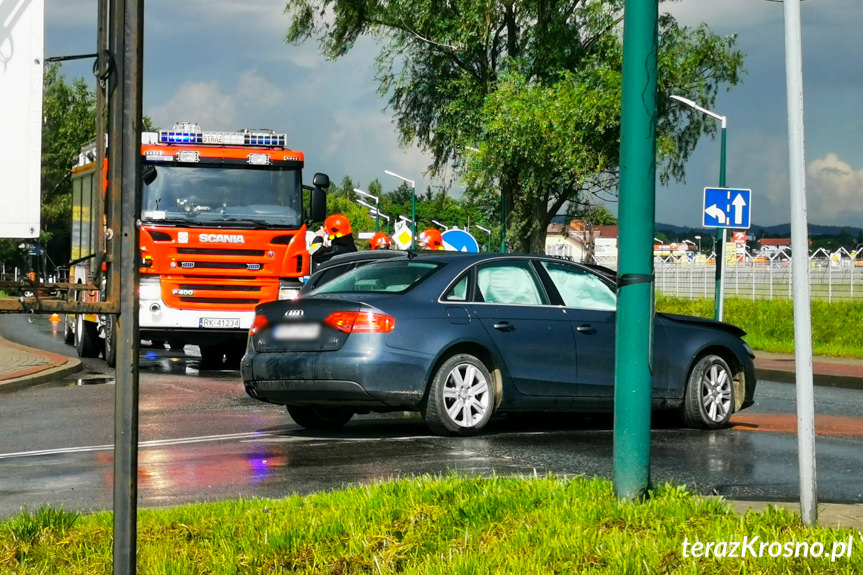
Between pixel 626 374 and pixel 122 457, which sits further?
pixel 626 374

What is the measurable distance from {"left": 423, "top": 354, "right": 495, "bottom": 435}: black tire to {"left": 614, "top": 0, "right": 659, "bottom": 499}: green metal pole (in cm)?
437

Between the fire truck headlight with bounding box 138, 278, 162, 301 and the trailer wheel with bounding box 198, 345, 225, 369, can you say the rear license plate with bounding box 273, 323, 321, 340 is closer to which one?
the fire truck headlight with bounding box 138, 278, 162, 301

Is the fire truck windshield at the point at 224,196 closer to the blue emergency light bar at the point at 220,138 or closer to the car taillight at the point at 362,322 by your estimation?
the blue emergency light bar at the point at 220,138

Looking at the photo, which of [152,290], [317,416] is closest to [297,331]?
[317,416]

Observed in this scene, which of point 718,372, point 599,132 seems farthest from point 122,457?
point 599,132

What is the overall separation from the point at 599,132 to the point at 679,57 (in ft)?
10.2

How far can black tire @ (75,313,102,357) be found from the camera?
22.3m

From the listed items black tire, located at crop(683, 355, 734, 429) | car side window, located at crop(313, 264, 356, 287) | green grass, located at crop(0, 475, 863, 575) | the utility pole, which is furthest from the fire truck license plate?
the utility pole

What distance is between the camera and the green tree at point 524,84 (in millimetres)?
31906

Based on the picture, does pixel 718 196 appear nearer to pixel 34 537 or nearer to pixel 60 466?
pixel 60 466

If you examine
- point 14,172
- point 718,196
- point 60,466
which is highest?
point 718,196

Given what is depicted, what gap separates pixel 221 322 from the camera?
19.0 m

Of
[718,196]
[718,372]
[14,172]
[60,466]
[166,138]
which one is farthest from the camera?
[718,196]

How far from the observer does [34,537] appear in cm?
554
